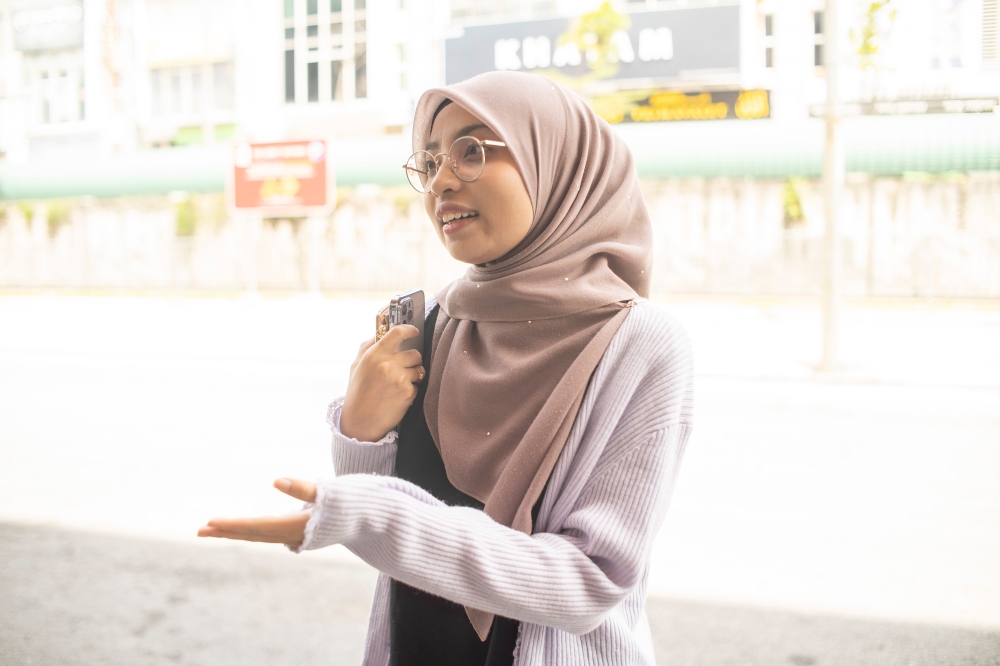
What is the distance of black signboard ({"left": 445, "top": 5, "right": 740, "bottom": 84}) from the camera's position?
61.7 feet

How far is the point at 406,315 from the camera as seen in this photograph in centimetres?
130

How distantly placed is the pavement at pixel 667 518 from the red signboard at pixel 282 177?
8805 millimetres

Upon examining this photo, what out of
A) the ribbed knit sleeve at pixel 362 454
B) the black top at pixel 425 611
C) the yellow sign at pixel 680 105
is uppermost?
the yellow sign at pixel 680 105

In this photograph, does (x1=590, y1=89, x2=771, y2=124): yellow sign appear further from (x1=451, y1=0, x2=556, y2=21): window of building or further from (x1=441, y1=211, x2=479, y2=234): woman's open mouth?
(x1=441, y1=211, x2=479, y2=234): woman's open mouth

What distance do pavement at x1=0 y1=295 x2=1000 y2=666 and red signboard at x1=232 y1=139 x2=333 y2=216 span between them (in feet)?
28.9

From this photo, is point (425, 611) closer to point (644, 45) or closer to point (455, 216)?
point (455, 216)

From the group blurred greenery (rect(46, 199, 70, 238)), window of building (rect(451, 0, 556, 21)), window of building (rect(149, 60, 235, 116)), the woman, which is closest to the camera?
the woman

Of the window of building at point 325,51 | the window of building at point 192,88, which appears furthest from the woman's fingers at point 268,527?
the window of building at point 192,88

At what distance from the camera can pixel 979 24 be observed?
49.1 feet

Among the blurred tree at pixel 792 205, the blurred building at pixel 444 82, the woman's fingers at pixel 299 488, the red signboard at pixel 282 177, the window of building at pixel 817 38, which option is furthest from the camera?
the window of building at pixel 817 38

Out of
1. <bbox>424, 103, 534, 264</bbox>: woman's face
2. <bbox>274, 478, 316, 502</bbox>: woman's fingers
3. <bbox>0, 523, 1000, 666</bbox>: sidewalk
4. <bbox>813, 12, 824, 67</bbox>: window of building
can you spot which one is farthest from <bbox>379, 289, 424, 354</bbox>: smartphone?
<bbox>813, 12, 824, 67</bbox>: window of building

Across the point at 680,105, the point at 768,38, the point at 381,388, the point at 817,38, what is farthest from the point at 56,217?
the point at 381,388

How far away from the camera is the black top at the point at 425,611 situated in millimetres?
1237

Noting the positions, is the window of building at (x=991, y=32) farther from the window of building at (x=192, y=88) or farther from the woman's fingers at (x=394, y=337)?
the window of building at (x=192, y=88)
